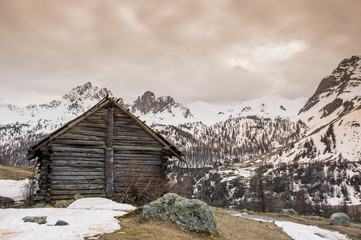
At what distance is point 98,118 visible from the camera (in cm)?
1853

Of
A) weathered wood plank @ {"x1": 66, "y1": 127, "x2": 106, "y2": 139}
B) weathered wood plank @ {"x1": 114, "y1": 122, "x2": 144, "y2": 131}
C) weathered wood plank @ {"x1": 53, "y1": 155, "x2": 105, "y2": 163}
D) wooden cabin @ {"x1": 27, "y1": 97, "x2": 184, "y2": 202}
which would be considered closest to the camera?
wooden cabin @ {"x1": 27, "y1": 97, "x2": 184, "y2": 202}

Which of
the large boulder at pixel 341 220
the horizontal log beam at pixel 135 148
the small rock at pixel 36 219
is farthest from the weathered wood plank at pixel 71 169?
the large boulder at pixel 341 220

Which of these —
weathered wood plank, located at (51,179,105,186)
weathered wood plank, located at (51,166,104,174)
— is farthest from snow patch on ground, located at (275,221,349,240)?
weathered wood plank, located at (51,166,104,174)

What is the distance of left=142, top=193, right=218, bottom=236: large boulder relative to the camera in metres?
9.90

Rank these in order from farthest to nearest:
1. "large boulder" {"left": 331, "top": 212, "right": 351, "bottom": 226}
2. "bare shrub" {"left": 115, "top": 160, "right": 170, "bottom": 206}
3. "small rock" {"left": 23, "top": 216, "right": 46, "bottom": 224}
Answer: "large boulder" {"left": 331, "top": 212, "right": 351, "bottom": 226}, "bare shrub" {"left": 115, "top": 160, "right": 170, "bottom": 206}, "small rock" {"left": 23, "top": 216, "right": 46, "bottom": 224}

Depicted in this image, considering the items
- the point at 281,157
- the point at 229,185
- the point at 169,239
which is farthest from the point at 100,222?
the point at 281,157

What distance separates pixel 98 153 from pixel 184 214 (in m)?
9.80

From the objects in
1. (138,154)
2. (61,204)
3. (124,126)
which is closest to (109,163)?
(138,154)

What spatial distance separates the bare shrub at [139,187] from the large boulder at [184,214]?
21.0ft

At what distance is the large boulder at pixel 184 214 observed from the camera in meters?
9.90

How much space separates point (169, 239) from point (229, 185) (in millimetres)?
129896

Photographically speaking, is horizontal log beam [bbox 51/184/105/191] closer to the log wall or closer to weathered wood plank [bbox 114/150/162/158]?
the log wall

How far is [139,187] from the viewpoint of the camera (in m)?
17.7

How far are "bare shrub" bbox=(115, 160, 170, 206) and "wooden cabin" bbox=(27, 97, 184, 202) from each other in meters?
0.20
